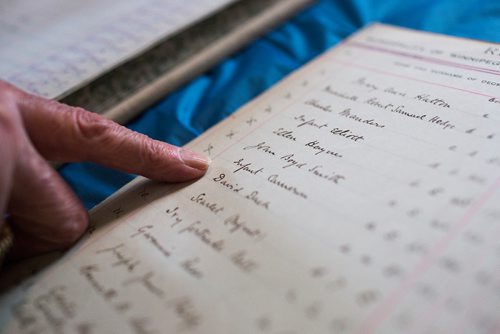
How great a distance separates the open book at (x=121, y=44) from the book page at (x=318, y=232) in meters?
0.22

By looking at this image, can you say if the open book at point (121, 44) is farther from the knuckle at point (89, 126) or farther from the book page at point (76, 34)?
the knuckle at point (89, 126)

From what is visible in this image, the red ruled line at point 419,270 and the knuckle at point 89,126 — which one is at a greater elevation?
the knuckle at point 89,126

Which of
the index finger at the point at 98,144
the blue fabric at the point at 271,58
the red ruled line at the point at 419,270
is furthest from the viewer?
the blue fabric at the point at 271,58

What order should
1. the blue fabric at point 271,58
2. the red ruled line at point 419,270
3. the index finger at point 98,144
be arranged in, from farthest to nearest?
the blue fabric at point 271,58
the index finger at point 98,144
the red ruled line at point 419,270

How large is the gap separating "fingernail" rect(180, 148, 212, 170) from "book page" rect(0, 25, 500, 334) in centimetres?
1

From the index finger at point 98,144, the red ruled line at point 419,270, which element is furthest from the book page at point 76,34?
the red ruled line at point 419,270

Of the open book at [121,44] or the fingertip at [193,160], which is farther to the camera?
the open book at [121,44]

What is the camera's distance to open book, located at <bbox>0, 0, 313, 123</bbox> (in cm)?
66

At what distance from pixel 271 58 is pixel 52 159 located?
1.37 ft

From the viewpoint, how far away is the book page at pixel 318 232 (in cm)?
33

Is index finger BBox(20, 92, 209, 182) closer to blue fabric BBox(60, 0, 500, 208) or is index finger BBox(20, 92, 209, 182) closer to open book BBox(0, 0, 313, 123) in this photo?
blue fabric BBox(60, 0, 500, 208)

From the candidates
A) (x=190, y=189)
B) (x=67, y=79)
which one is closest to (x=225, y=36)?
(x=67, y=79)

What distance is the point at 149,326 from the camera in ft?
1.15

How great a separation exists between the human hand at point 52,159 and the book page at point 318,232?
0.02 meters
